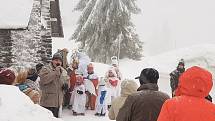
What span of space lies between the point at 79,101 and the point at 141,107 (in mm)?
7132

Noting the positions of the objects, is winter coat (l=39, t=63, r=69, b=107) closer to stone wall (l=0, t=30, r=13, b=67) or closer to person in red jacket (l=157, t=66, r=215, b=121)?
stone wall (l=0, t=30, r=13, b=67)

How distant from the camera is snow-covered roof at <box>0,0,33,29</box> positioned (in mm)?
12164

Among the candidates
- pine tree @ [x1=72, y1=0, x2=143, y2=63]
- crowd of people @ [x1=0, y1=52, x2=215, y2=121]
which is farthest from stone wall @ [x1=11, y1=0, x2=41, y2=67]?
pine tree @ [x1=72, y1=0, x2=143, y2=63]

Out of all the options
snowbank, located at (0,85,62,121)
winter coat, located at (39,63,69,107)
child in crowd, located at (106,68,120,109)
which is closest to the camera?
snowbank, located at (0,85,62,121)

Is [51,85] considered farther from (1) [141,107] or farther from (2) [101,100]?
(1) [141,107]

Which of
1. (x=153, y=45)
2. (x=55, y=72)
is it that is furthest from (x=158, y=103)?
(x=153, y=45)

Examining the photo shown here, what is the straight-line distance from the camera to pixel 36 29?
534 inches

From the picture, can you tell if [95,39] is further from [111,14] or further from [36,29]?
[36,29]

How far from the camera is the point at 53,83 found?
439 inches

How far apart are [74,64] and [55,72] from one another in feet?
8.43

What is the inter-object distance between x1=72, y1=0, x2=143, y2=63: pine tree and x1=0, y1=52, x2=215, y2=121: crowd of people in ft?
40.8

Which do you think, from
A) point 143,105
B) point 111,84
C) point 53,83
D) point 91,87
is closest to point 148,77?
point 143,105

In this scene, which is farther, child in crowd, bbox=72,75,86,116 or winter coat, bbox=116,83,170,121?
child in crowd, bbox=72,75,86,116

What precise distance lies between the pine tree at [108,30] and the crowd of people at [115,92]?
40.8 feet
